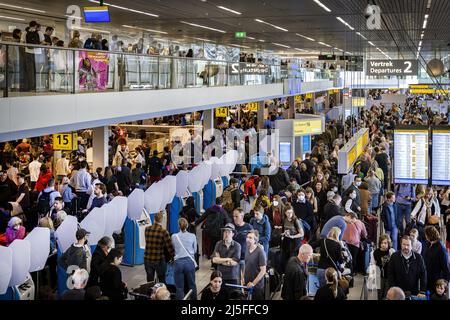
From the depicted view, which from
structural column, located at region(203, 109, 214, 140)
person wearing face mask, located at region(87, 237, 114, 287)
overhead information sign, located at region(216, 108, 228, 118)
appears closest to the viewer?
person wearing face mask, located at region(87, 237, 114, 287)

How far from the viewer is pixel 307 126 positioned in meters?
21.8

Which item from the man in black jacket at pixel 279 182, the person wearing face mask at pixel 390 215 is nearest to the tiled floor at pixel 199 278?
the person wearing face mask at pixel 390 215

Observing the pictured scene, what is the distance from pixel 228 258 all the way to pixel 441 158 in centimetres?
552

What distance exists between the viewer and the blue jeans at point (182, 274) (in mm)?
8870

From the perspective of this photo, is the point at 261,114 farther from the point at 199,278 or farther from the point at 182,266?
the point at 182,266

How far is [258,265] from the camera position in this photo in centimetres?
837

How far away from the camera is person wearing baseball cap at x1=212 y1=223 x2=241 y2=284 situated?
27.6 ft

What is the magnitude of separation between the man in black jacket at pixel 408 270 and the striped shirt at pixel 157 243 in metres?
3.22

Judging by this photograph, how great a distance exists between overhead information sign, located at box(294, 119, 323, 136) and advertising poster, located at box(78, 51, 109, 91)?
8.73 m

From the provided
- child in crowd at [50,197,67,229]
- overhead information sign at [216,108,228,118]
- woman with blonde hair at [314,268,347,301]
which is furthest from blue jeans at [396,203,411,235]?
overhead information sign at [216,108,228,118]

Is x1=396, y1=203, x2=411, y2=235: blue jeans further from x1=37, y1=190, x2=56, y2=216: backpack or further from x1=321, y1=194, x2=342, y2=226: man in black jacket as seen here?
x1=37, y1=190, x2=56, y2=216: backpack

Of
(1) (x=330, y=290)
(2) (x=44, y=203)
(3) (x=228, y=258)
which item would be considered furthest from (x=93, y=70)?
(1) (x=330, y=290)

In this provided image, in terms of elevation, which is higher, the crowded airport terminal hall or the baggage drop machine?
the crowded airport terminal hall

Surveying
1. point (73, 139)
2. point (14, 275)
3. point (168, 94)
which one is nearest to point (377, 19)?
point (168, 94)
